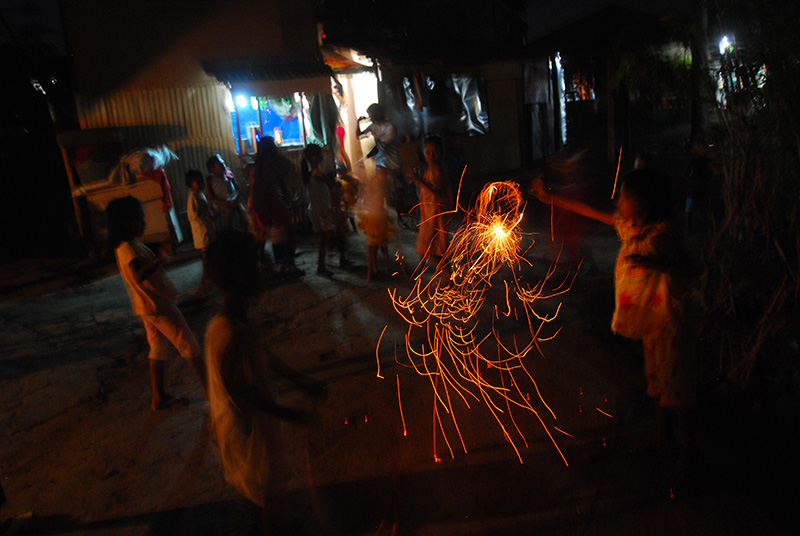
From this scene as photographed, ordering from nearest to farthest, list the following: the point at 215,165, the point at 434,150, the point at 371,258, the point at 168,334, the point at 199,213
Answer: the point at 168,334
the point at 434,150
the point at 199,213
the point at 371,258
the point at 215,165

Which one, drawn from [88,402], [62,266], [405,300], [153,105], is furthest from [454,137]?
[88,402]

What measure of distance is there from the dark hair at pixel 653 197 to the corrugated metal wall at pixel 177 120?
29.1 ft

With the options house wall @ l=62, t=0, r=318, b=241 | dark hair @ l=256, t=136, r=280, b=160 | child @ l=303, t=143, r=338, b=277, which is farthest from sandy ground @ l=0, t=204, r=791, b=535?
house wall @ l=62, t=0, r=318, b=241

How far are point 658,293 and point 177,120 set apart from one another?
9.77 meters

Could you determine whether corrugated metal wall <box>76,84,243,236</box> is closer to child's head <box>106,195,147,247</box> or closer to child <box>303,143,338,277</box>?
child <box>303,143,338,277</box>

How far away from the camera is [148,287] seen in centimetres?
387

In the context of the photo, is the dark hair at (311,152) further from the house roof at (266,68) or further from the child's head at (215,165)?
the house roof at (266,68)

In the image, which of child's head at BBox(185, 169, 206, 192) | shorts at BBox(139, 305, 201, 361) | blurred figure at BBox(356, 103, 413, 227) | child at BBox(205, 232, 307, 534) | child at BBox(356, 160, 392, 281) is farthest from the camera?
blurred figure at BBox(356, 103, 413, 227)

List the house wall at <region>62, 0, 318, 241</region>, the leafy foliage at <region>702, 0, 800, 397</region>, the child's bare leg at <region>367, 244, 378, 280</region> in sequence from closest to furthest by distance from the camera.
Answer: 1. the leafy foliage at <region>702, 0, 800, 397</region>
2. the child's bare leg at <region>367, 244, 378, 280</region>
3. the house wall at <region>62, 0, 318, 241</region>

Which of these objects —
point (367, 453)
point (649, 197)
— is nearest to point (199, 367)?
point (367, 453)

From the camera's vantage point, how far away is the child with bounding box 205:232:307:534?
2410 mm

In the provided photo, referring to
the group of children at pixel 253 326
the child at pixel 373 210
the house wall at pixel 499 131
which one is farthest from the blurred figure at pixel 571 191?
the house wall at pixel 499 131

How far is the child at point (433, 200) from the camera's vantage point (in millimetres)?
6035

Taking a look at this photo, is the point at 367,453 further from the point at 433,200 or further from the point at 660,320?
the point at 433,200
